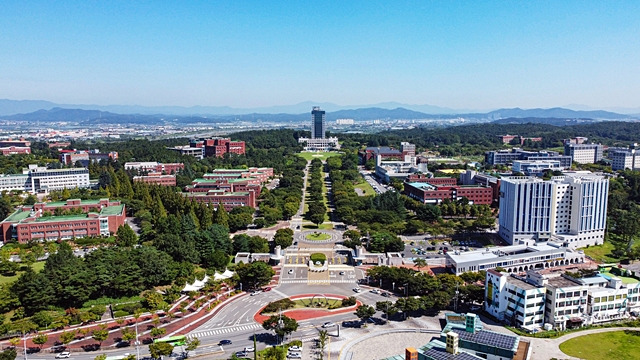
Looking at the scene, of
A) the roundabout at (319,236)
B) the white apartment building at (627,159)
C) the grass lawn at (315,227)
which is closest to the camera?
the roundabout at (319,236)

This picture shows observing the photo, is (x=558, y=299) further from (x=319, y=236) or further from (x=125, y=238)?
(x=125, y=238)

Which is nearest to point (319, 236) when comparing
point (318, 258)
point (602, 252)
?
point (318, 258)

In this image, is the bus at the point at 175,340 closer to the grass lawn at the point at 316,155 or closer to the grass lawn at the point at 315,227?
the grass lawn at the point at 315,227

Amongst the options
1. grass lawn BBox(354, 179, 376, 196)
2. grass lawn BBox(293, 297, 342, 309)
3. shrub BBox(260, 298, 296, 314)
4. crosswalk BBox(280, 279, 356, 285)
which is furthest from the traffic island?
grass lawn BBox(354, 179, 376, 196)

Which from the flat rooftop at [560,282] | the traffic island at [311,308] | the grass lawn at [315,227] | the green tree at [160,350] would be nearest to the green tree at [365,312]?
the traffic island at [311,308]

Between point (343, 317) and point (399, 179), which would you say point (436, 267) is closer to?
point (343, 317)

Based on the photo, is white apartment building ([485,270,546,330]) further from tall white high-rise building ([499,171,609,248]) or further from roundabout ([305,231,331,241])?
roundabout ([305,231,331,241])
